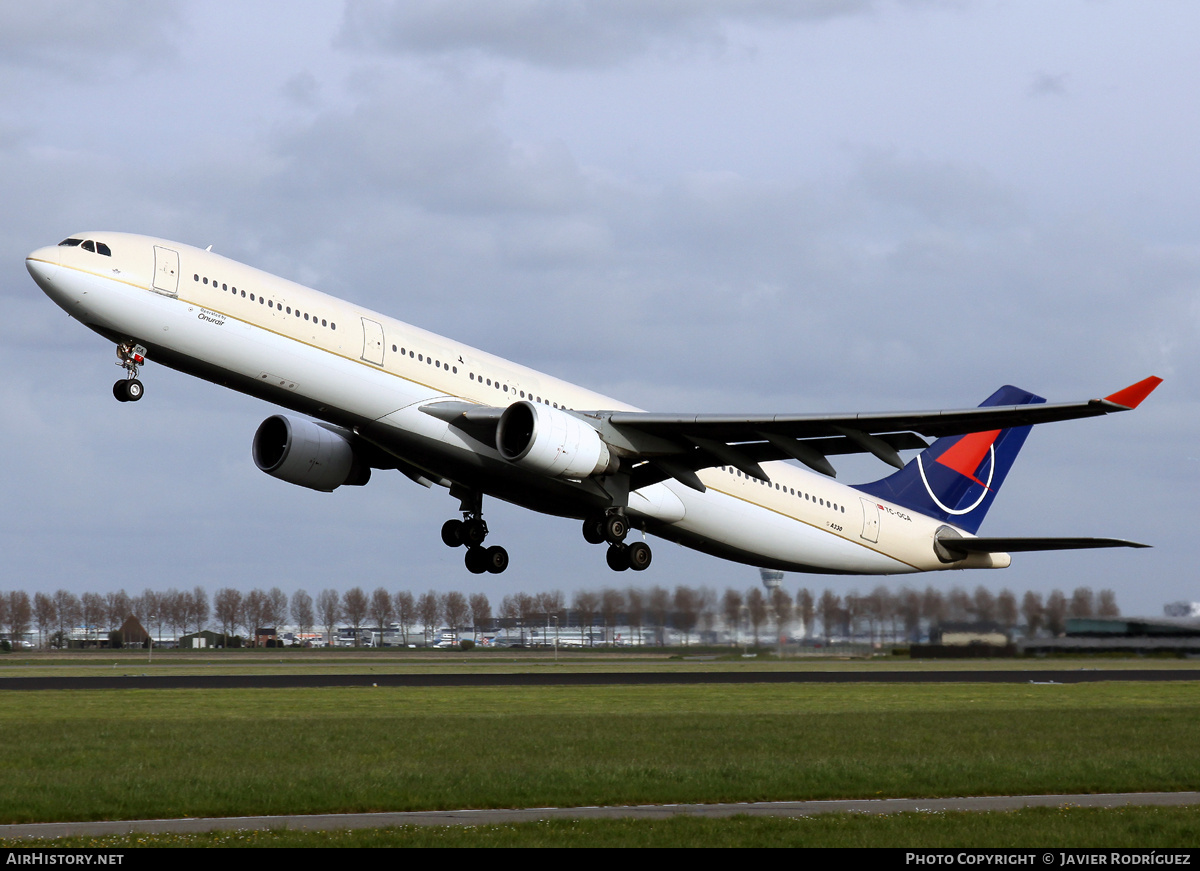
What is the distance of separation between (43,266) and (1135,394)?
2163cm

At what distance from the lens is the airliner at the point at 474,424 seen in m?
27.7

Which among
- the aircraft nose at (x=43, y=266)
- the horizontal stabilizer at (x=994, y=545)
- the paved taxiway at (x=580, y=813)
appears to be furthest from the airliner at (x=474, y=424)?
the paved taxiway at (x=580, y=813)

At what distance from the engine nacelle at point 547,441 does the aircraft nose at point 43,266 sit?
32.5ft

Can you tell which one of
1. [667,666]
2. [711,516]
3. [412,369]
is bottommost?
[667,666]

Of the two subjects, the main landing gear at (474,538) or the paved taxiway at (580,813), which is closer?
the paved taxiway at (580,813)

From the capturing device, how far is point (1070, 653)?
48938mm

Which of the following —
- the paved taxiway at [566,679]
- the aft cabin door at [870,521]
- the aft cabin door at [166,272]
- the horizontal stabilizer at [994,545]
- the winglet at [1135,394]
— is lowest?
the paved taxiway at [566,679]

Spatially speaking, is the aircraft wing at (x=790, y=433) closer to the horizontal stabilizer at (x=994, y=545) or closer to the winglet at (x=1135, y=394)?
the winglet at (x=1135, y=394)

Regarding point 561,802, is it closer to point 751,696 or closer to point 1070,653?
point 751,696

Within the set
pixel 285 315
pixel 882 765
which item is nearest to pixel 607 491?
pixel 285 315

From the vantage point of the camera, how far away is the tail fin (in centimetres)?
4588

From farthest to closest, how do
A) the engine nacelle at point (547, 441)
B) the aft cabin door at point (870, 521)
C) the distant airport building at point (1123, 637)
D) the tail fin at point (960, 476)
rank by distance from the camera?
the distant airport building at point (1123, 637) < the tail fin at point (960, 476) < the aft cabin door at point (870, 521) < the engine nacelle at point (547, 441)

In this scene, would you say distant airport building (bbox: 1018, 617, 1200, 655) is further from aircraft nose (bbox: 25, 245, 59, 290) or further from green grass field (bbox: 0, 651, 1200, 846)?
aircraft nose (bbox: 25, 245, 59, 290)
